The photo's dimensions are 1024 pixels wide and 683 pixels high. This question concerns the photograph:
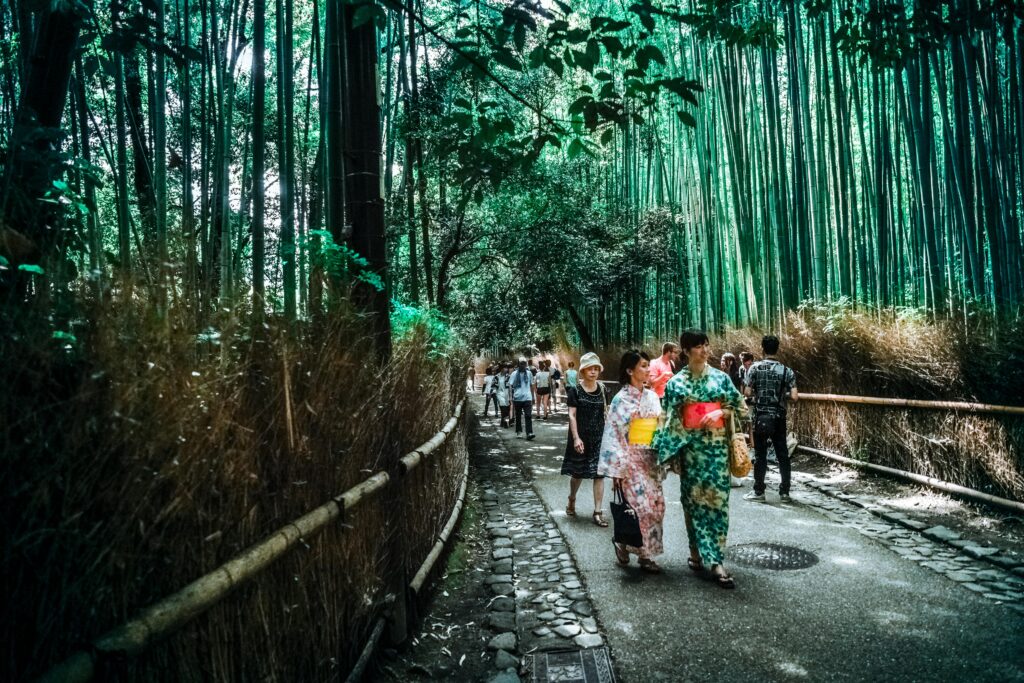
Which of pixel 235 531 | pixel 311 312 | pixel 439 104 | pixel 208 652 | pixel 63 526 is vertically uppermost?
pixel 439 104

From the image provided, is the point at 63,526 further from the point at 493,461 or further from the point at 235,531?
the point at 493,461

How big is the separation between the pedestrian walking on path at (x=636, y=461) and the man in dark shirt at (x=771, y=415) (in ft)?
5.84

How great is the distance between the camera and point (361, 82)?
2822mm

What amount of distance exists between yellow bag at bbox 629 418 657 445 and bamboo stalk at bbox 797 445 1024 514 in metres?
2.50

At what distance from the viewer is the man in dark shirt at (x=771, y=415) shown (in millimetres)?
5320

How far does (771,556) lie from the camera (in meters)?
3.76

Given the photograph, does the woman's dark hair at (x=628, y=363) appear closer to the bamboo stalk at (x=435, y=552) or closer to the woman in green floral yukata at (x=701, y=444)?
Answer: the woman in green floral yukata at (x=701, y=444)

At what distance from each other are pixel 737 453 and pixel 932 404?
109 inches

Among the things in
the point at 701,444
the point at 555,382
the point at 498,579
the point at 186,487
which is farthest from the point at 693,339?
the point at 555,382

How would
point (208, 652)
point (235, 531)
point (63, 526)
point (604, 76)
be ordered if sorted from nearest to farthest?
point (63, 526) → point (208, 652) → point (235, 531) → point (604, 76)

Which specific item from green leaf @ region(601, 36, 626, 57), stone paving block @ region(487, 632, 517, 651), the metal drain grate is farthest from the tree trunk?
the metal drain grate

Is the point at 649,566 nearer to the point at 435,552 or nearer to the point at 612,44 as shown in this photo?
the point at 435,552

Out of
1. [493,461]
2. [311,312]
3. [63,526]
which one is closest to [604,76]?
[311,312]

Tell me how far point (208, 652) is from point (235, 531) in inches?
10.5
